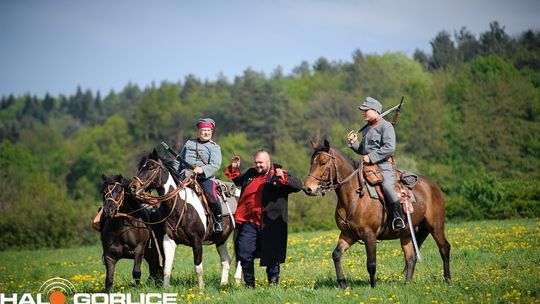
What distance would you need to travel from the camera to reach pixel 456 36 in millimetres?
108438

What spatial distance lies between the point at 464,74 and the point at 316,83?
40.8m

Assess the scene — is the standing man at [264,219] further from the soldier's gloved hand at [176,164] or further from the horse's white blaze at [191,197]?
the soldier's gloved hand at [176,164]

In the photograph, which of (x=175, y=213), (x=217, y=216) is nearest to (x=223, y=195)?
(x=217, y=216)

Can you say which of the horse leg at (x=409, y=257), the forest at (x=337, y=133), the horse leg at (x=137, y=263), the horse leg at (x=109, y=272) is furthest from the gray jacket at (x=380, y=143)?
the forest at (x=337, y=133)

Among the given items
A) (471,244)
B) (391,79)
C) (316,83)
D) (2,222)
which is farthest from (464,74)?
(471,244)

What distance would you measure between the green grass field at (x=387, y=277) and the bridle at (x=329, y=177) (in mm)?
1758

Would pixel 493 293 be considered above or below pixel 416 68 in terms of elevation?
below

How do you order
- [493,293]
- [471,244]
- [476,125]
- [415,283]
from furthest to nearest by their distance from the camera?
[476,125] → [471,244] → [415,283] → [493,293]

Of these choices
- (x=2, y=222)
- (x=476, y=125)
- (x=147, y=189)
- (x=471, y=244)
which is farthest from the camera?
(x=476, y=125)

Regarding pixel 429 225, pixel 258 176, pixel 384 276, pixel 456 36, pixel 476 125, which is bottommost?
pixel 384 276

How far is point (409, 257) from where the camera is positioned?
15133 mm

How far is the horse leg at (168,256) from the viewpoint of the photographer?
49.0 feet

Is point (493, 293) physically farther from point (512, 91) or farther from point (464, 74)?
point (464, 74)

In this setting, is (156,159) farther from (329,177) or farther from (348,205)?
(348,205)
